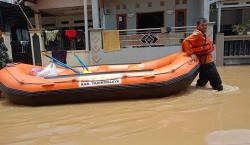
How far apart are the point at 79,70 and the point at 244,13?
11.7m

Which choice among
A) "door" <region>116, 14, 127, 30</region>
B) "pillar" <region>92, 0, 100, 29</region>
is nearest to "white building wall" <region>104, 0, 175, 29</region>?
"door" <region>116, 14, 127, 30</region>

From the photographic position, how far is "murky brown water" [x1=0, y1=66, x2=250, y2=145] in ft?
11.7

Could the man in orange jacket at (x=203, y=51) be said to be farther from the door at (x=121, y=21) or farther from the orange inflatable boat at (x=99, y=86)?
the door at (x=121, y=21)

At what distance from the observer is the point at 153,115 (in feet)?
14.8

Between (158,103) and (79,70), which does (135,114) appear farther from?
(79,70)

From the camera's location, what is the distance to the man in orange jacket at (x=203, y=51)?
5.73m

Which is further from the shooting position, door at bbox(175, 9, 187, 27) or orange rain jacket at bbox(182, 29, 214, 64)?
door at bbox(175, 9, 187, 27)

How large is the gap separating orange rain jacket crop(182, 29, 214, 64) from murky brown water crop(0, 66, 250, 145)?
712 mm

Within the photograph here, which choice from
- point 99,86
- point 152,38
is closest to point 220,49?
point 152,38

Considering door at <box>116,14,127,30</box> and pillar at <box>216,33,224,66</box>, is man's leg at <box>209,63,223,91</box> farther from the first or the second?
door at <box>116,14,127,30</box>

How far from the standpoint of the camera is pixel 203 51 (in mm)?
5809

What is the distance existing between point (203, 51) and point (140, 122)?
245 centimetres

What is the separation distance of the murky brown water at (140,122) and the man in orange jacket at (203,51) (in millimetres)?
276

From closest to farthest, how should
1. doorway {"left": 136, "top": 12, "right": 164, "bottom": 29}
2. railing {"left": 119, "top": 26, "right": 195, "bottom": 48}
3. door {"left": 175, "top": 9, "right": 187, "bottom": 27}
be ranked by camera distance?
railing {"left": 119, "top": 26, "right": 195, "bottom": 48} → door {"left": 175, "top": 9, "right": 187, "bottom": 27} → doorway {"left": 136, "top": 12, "right": 164, "bottom": 29}
